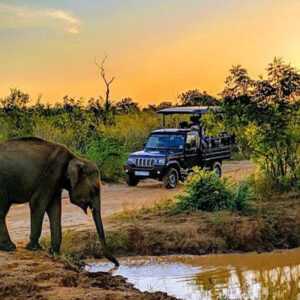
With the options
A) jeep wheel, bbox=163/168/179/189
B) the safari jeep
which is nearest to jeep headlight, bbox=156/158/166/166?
the safari jeep

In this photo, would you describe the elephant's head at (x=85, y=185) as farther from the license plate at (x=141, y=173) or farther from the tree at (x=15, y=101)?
the tree at (x=15, y=101)

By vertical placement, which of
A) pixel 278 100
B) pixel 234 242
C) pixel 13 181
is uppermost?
pixel 278 100

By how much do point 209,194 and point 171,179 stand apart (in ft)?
20.2

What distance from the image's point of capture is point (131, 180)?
23.4m

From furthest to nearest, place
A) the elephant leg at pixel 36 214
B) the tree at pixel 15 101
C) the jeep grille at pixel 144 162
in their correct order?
the tree at pixel 15 101 < the jeep grille at pixel 144 162 < the elephant leg at pixel 36 214

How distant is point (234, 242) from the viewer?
14039 millimetres

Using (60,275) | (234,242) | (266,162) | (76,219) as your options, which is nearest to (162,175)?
(266,162)

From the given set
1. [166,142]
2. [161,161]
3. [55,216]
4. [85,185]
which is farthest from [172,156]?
[85,185]

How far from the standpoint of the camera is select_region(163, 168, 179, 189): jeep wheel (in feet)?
73.3

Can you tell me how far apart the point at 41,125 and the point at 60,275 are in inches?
851

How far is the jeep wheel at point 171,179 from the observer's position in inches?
879

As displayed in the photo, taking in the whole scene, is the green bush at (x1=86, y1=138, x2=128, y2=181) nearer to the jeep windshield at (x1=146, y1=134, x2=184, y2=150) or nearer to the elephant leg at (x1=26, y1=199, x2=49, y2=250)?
the jeep windshield at (x1=146, y1=134, x2=184, y2=150)

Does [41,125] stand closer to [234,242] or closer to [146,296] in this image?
[234,242]

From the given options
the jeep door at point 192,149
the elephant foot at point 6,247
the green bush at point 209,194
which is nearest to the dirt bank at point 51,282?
the elephant foot at point 6,247
